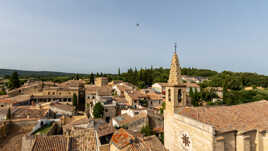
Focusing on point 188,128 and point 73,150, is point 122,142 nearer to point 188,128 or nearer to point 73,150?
point 73,150

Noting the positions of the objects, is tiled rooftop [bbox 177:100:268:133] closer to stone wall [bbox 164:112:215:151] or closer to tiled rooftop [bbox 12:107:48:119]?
stone wall [bbox 164:112:215:151]

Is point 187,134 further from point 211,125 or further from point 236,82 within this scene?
point 236,82

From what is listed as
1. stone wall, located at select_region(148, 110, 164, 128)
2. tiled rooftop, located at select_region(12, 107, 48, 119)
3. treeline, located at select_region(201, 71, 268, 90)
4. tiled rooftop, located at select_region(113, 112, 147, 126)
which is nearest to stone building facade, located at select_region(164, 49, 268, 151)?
tiled rooftop, located at select_region(113, 112, 147, 126)

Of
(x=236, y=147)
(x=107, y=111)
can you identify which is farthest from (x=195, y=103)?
(x=236, y=147)

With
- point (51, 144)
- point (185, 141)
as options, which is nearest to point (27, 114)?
point (51, 144)

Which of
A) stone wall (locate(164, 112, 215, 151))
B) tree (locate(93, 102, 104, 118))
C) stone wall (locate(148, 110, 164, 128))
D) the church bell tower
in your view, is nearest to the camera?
stone wall (locate(164, 112, 215, 151))
